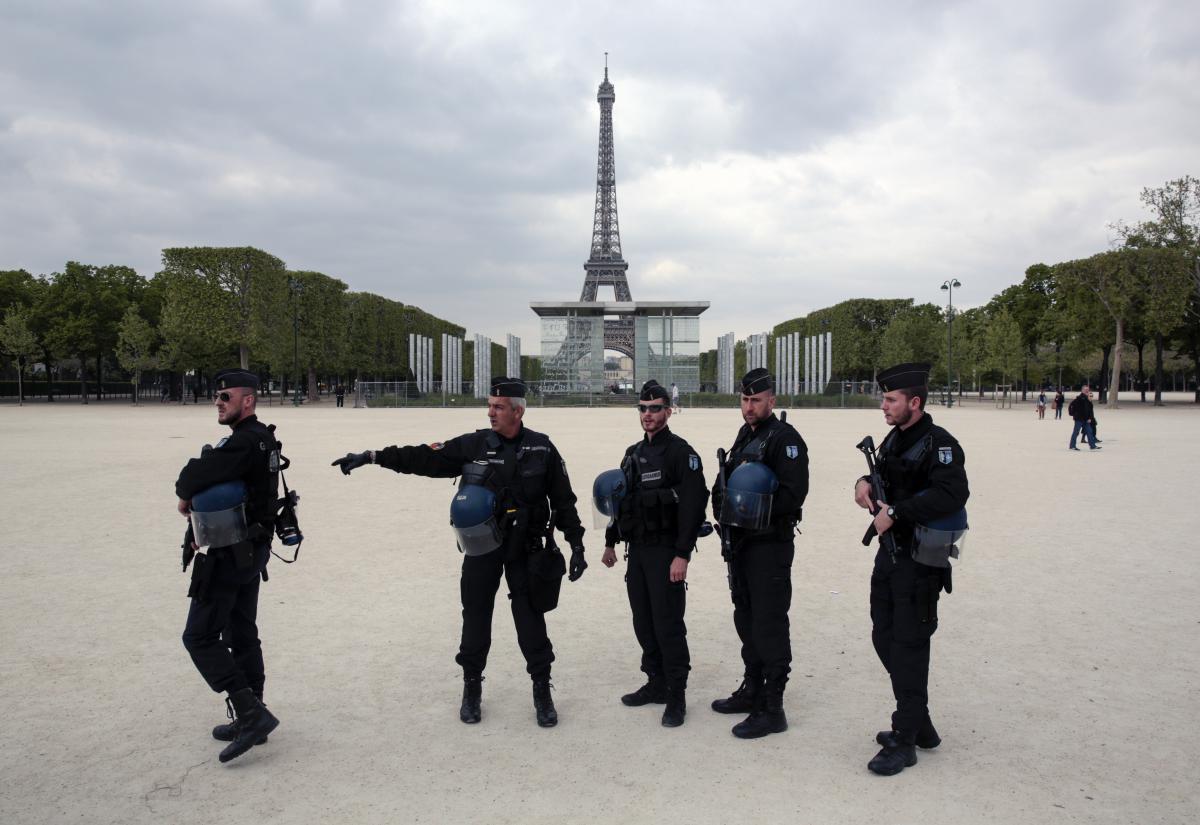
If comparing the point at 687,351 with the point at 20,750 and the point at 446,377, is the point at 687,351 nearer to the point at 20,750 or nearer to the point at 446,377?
the point at 446,377

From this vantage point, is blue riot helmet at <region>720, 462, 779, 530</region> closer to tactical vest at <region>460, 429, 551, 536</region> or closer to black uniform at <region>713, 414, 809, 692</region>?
black uniform at <region>713, 414, 809, 692</region>

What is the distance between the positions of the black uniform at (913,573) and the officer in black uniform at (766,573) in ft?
1.73

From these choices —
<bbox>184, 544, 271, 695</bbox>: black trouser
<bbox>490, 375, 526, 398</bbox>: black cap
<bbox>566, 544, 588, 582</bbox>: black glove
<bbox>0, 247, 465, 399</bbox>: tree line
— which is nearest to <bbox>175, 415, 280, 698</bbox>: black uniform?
<bbox>184, 544, 271, 695</bbox>: black trouser

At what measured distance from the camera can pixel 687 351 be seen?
5894cm

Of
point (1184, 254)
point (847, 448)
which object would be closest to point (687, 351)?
point (1184, 254)

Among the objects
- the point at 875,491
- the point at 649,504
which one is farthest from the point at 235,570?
the point at 875,491

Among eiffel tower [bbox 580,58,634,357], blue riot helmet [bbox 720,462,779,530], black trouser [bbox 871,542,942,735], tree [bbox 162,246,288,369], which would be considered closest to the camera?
black trouser [bbox 871,542,942,735]

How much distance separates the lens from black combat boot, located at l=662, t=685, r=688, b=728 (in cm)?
464

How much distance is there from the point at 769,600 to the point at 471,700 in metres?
1.86

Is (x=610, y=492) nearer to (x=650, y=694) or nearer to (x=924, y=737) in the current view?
(x=650, y=694)

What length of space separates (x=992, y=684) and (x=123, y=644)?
20.3 ft

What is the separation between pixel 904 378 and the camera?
429 cm

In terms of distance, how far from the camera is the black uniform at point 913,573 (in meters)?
4.04

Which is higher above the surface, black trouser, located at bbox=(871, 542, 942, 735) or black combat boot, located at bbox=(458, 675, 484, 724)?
black trouser, located at bbox=(871, 542, 942, 735)
